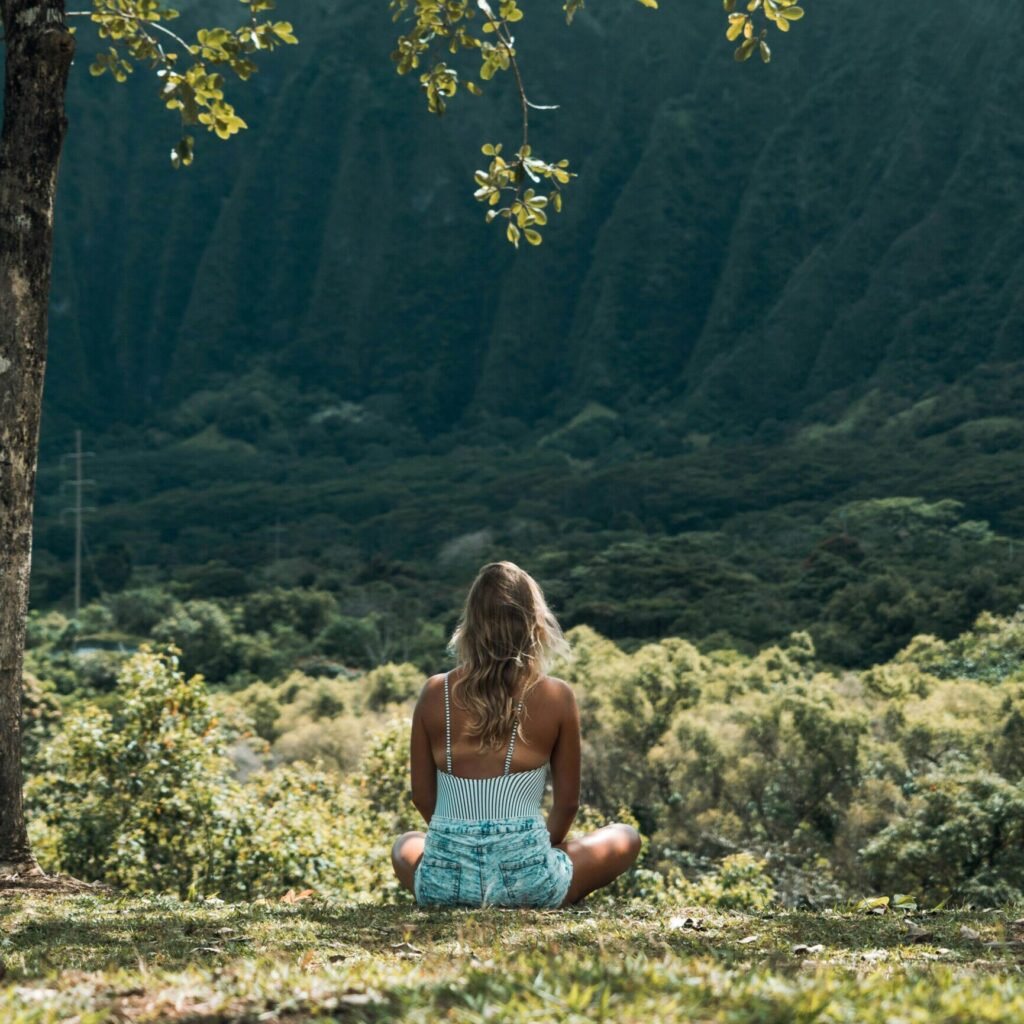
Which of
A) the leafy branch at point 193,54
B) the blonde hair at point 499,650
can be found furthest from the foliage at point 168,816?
the blonde hair at point 499,650

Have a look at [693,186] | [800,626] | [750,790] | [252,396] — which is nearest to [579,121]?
[693,186]

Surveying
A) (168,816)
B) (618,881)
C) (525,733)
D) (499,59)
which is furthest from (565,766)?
(618,881)

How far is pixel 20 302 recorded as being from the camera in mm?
5746

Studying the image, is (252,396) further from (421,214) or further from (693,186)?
(693,186)

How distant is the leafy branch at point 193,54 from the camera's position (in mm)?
6941

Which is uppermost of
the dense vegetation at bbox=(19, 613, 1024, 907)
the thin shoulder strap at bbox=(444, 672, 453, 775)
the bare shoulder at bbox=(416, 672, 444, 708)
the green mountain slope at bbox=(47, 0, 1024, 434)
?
the green mountain slope at bbox=(47, 0, 1024, 434)

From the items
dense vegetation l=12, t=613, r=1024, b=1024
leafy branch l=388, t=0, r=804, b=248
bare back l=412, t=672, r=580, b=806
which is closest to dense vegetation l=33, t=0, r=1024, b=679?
dense vegetation l=12, t=613, r=1024, b=1024

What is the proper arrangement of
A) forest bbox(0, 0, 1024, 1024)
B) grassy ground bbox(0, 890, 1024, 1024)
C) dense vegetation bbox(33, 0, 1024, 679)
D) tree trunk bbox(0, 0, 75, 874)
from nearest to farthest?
grassy ground bbox(0, 890, 1024, 1024) < forest bbox(0, 0, 1024, 1024) < tree trunk bbox(0, 0, 75, 874) < dense vegetation bbox(33, 0, 1024, 679)

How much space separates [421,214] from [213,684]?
99.5 meters

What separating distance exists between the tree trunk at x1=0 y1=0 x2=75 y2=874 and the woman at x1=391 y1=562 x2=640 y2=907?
81.6 inches

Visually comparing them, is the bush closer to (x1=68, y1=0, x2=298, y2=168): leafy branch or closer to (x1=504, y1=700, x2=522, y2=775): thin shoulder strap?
(x1=504, y1=700, x2=522, y2=775): thin shoulder strap

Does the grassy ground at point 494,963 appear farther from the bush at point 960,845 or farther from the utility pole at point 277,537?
the utility pole at point 277,537

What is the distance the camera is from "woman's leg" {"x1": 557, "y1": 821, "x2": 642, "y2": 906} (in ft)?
15.9

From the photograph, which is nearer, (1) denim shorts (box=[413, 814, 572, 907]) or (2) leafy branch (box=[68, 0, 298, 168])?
(1) denim shorts (box=[413, 814, 572, 907])
